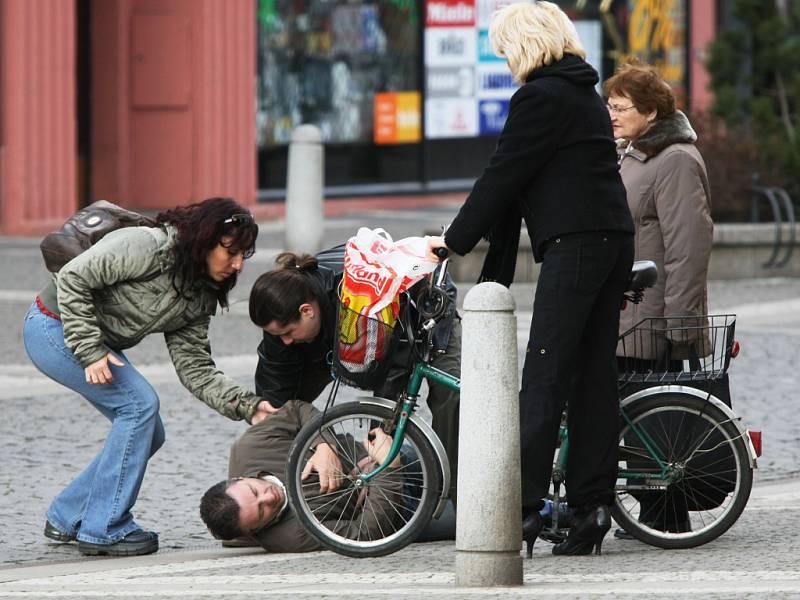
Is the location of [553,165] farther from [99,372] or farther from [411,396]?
[99,372]

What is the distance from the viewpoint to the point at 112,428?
6.22 meters

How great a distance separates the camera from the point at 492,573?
202 inches

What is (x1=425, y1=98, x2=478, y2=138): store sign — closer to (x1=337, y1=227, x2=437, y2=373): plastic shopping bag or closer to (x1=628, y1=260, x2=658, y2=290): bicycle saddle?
(x1=628, y1=260, x2=658, y2=290): bicycle saddle

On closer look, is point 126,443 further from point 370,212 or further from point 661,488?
point 370,212

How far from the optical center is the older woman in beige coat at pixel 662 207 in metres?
6.16

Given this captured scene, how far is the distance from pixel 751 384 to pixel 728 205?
4.88 m

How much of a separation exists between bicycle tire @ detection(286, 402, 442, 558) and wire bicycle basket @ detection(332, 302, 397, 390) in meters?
0.13

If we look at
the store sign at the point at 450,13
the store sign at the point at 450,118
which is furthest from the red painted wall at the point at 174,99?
the store sign at the point at 450,118

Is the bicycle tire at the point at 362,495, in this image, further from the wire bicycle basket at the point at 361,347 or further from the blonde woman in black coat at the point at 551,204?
the blonde woman in black coat at the point at 551,204

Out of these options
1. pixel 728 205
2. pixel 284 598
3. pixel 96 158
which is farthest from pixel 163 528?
pixel 96 158

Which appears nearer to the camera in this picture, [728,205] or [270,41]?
[728,205]

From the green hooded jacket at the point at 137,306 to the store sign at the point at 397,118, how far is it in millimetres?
13590

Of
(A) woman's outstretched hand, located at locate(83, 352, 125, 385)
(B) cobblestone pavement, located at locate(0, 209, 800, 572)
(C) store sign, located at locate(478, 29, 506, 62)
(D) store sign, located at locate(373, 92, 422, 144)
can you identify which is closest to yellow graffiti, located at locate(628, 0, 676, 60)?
(C) store sign, located at locate(478, 29, 506, 62)

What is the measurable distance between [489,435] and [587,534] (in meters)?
0.88
